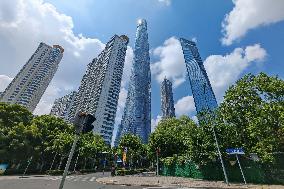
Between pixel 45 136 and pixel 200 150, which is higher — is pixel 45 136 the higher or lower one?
the higher one

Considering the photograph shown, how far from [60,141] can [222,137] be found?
33400 mm

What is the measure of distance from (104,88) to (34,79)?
50.3 metres

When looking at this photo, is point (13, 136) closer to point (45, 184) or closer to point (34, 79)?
point (45, 184)

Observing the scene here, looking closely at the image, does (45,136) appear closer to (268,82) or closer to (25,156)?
(25,156)

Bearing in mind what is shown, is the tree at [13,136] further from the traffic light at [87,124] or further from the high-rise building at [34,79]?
the high-rise building at [34,79]

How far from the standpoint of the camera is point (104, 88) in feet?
532

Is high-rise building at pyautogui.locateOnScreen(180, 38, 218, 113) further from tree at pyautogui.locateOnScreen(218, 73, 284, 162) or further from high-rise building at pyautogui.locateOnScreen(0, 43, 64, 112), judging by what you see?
tree at pyautogui.locateOnScreen(218, 73, 284, 162)

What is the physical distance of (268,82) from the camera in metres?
30.7

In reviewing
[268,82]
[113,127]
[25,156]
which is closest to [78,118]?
[268,82]

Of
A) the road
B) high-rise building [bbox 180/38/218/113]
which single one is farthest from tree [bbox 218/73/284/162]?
high-rise building [bbox 180/38/218/113]

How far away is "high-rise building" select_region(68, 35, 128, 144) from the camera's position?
157250mm

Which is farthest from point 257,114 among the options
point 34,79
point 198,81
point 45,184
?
point 34,79

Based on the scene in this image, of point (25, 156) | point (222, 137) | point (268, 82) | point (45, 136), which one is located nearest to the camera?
point (222, 137)

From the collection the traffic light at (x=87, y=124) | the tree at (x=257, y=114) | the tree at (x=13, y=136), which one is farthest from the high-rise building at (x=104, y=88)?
the traffic light at (x=87, y=124)
